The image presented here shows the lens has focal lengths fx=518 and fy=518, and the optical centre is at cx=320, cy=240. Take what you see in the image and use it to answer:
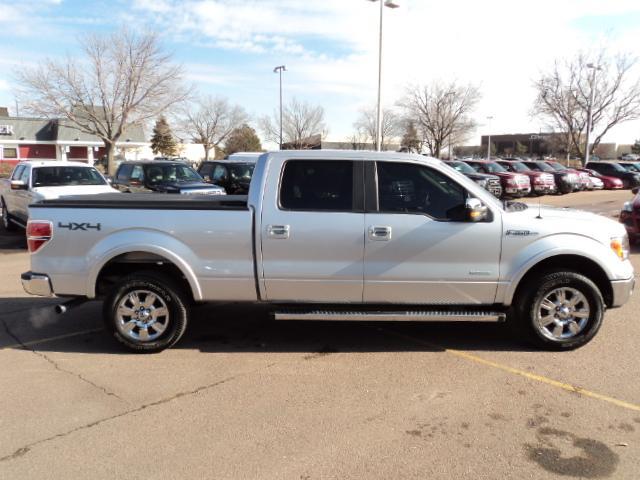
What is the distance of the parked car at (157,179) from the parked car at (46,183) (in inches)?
47.3

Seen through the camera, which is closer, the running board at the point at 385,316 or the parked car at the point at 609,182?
the running board at the point at 385,316

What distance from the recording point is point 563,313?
190 inches

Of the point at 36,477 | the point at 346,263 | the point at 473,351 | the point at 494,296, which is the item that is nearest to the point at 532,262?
the point at 494,296

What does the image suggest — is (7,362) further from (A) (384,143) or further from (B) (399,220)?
(A) (384,143)

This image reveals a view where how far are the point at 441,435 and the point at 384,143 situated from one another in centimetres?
4755

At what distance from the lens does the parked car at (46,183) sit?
10969 millimetres

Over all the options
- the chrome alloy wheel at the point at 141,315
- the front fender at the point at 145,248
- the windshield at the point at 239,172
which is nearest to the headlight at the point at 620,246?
the front fender at the point at 145,248

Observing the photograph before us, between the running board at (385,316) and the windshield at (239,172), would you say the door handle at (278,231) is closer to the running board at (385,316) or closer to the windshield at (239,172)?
the running board at (385,316)

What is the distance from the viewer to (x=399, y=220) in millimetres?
4660

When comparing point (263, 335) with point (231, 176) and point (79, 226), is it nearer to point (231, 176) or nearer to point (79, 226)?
point (79, 226)

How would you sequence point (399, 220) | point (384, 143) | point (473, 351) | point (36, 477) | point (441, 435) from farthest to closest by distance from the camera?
point (384, 143) < point (473, 351) < point (399, 220) < point (441, 435) < point (36, 477)

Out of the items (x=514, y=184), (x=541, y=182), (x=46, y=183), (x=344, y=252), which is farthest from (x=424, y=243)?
(x=541, y=182)

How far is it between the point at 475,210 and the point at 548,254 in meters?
0.79

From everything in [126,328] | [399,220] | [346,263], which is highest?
[399,220]
